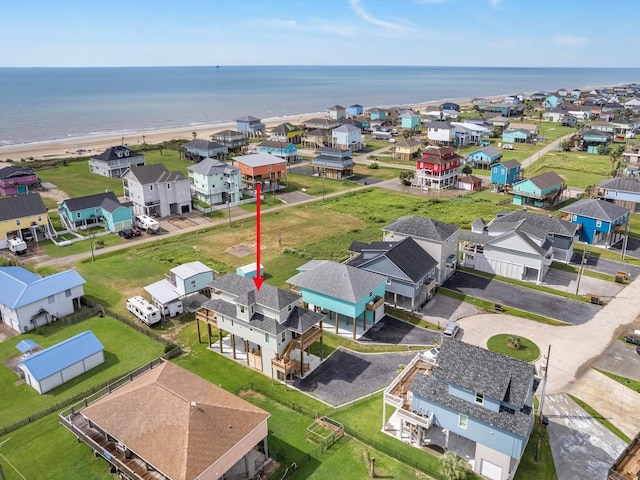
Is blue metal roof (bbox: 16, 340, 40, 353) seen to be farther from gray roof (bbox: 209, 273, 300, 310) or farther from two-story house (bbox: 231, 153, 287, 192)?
two-story house (bbox: 231, 153, 287, 192)

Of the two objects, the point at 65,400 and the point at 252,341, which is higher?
the point at 252,341

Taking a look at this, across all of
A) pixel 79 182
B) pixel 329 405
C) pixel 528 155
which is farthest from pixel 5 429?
pixel 528 155

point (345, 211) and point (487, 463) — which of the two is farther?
point (345, 211)

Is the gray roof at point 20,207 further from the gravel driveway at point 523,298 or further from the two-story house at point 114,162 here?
the gravel driveway at point 523,298

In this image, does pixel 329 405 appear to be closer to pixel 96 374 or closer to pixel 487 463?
pixel 487 463

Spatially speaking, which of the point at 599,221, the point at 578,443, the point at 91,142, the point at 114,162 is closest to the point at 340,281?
the point at 578,443

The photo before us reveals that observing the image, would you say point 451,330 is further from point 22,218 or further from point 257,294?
point 22,218
